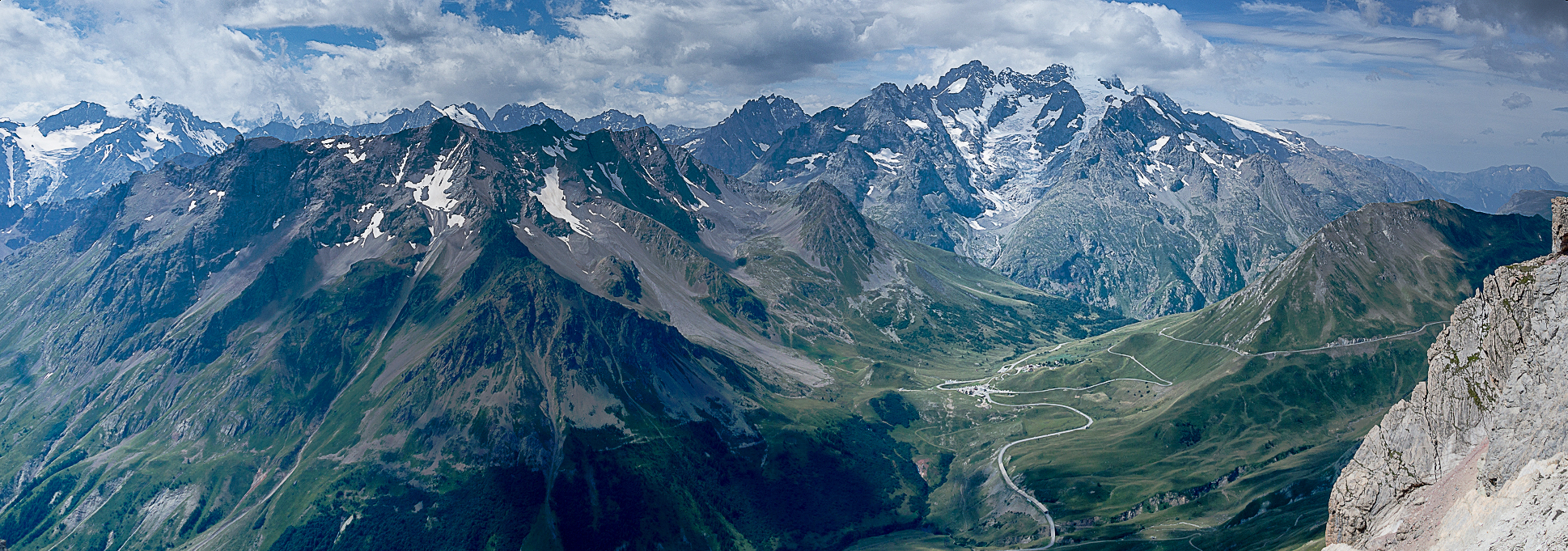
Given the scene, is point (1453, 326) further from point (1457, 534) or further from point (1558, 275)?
point (1457, 534)

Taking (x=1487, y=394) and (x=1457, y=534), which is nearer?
(x=1457, y=534)

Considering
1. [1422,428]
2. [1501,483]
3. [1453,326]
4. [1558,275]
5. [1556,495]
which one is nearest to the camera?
[1556,495]

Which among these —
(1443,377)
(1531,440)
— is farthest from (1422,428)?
(1531,440)

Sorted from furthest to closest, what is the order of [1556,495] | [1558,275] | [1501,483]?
[1558,275] → [1501,483] → [1556,495]

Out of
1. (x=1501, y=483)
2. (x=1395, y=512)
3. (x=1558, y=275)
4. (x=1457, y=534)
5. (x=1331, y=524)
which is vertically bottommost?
(x=1331, y=524)

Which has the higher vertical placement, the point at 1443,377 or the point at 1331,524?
the point at 1443,377

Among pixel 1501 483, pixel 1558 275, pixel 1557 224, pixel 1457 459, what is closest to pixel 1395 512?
pixel 1457 459
